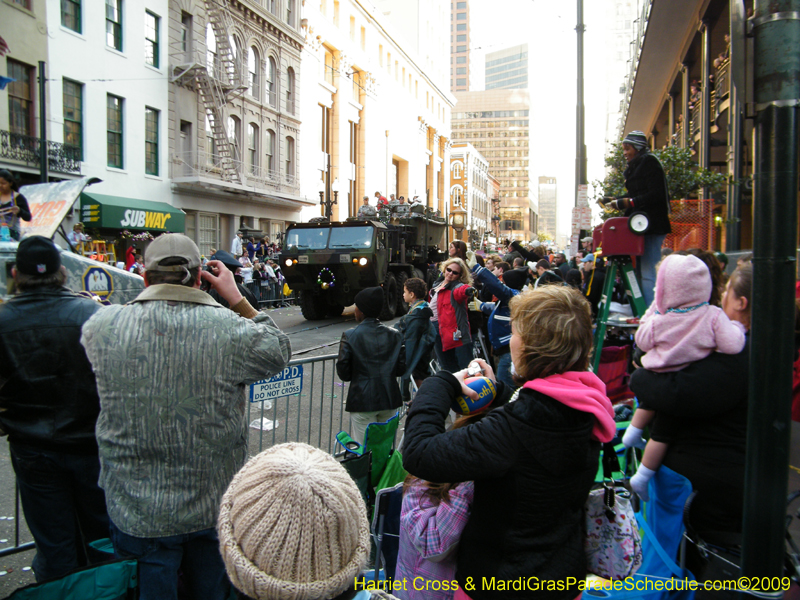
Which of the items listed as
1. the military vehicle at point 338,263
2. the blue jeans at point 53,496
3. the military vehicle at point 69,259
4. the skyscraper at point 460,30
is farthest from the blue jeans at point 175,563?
the skyscraper at point 460,30

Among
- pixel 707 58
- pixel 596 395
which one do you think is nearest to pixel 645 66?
pixel 707 58

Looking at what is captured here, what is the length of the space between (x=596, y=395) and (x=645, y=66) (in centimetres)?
1832

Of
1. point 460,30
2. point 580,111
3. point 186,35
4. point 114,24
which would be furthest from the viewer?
point 460,30

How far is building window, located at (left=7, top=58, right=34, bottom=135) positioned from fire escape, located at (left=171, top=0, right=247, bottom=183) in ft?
20.1

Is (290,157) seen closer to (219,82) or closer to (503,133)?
(219,82)

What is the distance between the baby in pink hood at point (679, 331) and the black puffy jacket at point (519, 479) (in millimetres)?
897

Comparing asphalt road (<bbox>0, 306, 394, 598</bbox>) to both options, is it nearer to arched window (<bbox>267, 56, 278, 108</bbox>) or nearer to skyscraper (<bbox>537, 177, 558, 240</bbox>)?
arched window (<bbox>267, 56, 278, 108</bbox>)

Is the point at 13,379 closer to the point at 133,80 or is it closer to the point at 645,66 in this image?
the point at 645,66

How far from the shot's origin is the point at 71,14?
56.7ft

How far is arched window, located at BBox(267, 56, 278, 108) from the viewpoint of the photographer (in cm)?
2725

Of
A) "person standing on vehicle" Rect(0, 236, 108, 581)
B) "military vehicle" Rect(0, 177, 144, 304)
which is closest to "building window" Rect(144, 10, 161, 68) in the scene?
"military vehicle" Rect(0, 177, 144, 304)

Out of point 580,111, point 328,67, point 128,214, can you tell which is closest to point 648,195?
point 580,111

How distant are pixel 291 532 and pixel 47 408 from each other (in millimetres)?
1900

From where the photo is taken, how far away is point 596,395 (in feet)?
5.68
